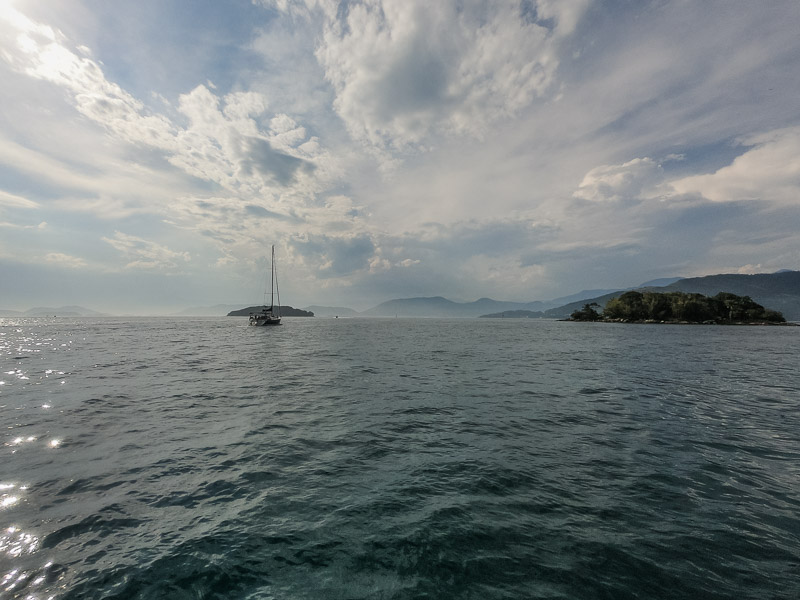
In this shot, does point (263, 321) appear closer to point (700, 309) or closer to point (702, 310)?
point (700, 309)

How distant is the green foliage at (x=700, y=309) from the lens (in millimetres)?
165750

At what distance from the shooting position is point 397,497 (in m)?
9.35

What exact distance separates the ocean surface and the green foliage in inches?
7587

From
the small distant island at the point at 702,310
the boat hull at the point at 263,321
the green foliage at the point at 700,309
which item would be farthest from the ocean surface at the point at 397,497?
the small distant island at the point at 702,310

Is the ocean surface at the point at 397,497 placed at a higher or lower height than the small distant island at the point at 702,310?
lower

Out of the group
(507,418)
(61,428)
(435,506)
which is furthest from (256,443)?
(507,418)

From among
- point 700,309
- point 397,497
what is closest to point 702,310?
point 700,309

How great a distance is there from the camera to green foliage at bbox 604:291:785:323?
16575 centimetres

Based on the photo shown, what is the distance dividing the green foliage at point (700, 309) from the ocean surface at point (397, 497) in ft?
632

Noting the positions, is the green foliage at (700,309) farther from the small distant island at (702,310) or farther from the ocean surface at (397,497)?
the ocean surface at (397,497)

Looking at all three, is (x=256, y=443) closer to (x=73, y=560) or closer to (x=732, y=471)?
(x=73, y=560)

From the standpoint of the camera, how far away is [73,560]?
22.2ft

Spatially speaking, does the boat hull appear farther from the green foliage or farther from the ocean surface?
the green foliage

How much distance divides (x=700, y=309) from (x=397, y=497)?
221584 millimetres
